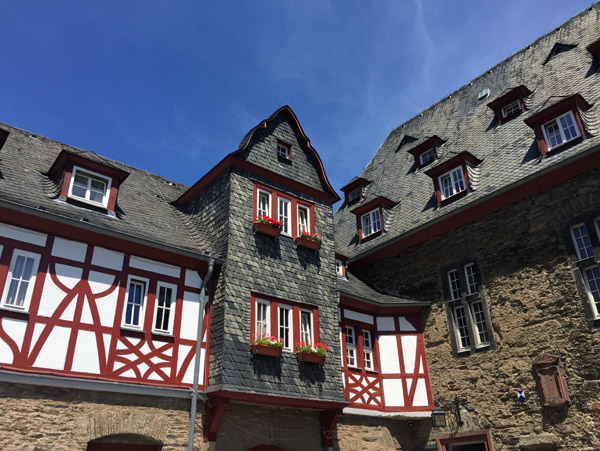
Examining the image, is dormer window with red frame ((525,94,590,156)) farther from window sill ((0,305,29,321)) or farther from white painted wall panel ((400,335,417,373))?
window sill ((0,305,29,321))

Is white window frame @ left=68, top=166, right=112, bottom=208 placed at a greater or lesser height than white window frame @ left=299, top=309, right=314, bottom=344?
greater

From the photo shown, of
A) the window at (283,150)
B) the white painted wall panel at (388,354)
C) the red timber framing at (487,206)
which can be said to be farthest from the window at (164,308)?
the red timber framing at (487,206)

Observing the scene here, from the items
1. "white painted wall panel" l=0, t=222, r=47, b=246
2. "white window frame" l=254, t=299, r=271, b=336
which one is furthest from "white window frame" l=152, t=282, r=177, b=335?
"white painted wall panel" l=0, t=222, r=47, b=246

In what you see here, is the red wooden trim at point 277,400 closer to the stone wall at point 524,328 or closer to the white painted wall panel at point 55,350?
the white painted wall panel at point 55,350

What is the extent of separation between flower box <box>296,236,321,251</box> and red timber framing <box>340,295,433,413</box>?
74.3 inches

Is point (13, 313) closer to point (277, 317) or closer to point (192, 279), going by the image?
point (192, 279)

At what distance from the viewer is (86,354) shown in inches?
402

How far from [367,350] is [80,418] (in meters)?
8.60

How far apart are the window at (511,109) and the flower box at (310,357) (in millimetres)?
11381

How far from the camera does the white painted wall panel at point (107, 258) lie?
11.2 meters

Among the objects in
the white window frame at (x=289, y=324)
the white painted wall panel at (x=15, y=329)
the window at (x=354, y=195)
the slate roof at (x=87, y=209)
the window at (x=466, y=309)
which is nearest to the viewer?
the white painted wall panel at (x=15, y=329)

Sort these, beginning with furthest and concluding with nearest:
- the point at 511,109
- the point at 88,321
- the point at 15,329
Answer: the point at 511,109 → the point at 88,321 → the point at 15,329

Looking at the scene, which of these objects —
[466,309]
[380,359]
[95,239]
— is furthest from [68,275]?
[466,309]

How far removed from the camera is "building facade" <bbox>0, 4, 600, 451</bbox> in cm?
1025
